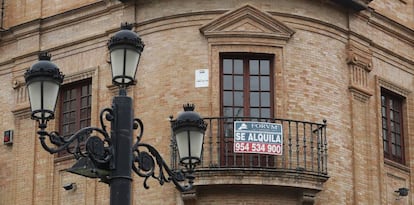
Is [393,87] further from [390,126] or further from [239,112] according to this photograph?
[239,112]

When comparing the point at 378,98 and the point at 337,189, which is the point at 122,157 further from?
the point at 378,98

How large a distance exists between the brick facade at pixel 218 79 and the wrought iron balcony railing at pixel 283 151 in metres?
0.31

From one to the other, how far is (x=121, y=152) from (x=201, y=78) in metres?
9.84

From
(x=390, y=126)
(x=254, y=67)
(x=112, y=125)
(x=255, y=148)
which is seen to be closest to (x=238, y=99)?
(x=254, y=67)

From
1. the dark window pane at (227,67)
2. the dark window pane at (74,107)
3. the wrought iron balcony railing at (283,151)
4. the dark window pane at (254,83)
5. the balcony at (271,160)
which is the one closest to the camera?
the balcony at (271,160)

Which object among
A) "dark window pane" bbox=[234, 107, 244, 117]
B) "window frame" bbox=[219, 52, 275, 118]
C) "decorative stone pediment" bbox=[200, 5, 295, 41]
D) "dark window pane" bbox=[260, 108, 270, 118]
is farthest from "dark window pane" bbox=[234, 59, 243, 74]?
"dark window pane" bbox=[260, 108, 270, 118]

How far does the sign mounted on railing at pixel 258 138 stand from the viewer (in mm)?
23766

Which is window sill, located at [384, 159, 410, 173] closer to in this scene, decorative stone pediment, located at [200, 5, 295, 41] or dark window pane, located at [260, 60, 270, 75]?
dark window pane, located at [260, 60, 270, 75]

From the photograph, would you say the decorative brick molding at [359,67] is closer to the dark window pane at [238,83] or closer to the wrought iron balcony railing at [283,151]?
the wrought iron balcony railing at [283,151]

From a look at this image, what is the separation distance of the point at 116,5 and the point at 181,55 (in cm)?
236

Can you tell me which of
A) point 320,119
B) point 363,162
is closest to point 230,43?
point 320,119

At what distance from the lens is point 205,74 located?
24688mm

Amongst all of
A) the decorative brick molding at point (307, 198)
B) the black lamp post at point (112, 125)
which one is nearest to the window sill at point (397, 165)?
the decorative brick molding at point (307, 198)

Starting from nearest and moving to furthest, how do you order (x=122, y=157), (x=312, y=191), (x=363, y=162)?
(x=122, y=157) → (x=312, y=191) → (x=363, y=162)
